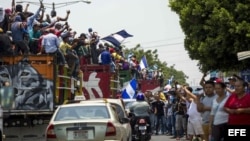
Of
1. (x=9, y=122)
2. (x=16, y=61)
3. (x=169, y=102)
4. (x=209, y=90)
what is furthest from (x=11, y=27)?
(x=169, y=102)

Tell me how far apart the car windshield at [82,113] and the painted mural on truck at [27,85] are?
202 cm

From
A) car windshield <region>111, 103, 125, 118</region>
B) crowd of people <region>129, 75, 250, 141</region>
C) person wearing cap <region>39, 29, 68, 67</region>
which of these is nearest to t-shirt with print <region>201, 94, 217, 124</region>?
crowd of people <region>129, 75, 250, 141</region>

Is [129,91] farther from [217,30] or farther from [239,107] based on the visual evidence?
[239,107]

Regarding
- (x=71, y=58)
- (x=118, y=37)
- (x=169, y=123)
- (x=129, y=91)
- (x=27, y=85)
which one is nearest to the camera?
(x=27, y=85)

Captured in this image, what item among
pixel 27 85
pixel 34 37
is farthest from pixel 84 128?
pixel 34 37

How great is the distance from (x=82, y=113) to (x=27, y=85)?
2.58 meters

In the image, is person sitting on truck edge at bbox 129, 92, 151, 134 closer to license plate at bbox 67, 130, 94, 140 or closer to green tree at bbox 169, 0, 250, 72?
green tree at bbox 169, 0, 250, 72

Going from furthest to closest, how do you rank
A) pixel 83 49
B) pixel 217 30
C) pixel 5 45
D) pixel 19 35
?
pixel 217 30 → pixel 83 49 → pixel 19 35 → pixel 5 45

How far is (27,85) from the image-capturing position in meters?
17.7

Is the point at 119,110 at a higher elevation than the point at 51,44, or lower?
lower

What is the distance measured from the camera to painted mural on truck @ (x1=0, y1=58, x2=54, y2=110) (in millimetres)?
17656

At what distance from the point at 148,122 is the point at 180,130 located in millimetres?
2949

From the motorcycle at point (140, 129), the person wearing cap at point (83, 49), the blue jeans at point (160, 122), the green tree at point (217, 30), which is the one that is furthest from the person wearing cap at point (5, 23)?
the blue jeans at point (160, 122)

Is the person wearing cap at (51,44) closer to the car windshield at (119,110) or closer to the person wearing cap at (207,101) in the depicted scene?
the car windshield at (119,110)
